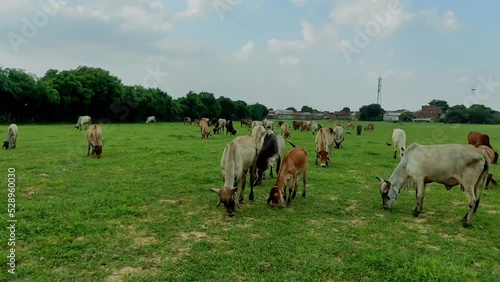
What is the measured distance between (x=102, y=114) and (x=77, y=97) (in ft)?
27.1

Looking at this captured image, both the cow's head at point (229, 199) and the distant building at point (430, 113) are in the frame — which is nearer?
the cow's head at point (229, 199)

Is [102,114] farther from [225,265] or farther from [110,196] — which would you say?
[225,265]

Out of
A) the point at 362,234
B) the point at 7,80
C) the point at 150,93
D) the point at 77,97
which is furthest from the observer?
the point at 150,93

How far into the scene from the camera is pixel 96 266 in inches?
200

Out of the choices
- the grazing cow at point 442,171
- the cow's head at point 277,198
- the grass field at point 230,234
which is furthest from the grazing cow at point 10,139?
the grazing cow at point 442,171

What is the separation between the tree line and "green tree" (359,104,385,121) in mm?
61962

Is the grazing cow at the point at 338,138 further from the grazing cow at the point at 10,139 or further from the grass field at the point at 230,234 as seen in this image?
the grazing cow at the point at 10,139

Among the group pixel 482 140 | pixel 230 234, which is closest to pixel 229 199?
pixel 230 234

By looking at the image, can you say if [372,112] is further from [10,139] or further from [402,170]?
[402,170]

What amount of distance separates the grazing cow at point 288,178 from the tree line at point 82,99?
1671 inches

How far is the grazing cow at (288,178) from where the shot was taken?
27.1 ft

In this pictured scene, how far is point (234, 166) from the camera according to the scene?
318 inches

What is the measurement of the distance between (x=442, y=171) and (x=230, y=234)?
16.7ft

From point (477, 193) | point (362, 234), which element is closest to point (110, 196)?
point (362, 234)
